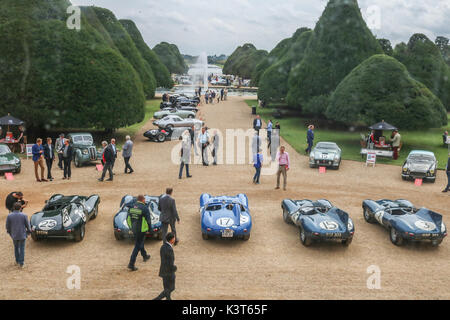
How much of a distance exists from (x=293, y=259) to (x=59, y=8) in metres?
26.3

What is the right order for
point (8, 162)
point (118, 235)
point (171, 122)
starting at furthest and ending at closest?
point (171, 122), point (8, 162), point (118, 235)

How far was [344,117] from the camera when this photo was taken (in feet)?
91.6

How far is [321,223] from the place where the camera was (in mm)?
11188

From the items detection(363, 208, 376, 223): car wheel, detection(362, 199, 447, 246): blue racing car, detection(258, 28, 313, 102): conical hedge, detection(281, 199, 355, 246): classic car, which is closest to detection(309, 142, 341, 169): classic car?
detection(363, 208, 376, 223): car wheel

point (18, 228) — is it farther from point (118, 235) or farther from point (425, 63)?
point (425, 63)

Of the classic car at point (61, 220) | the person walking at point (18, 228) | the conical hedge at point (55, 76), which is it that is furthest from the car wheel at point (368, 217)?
the conical hedge at point (55, 76)

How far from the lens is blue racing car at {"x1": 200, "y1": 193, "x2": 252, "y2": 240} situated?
441 inches

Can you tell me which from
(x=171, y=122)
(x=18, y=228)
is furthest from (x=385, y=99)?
(x=18, y=228)

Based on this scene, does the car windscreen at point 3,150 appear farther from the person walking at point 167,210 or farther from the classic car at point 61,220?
the person walking at point 167,210

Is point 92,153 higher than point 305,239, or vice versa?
point 92,153

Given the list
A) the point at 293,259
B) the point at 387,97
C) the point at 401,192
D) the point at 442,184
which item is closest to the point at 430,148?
the point at 387,97

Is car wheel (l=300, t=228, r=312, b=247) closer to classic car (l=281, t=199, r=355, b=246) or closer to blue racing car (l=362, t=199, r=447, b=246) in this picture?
classic car (l=281, t=199, r=355, b=246)

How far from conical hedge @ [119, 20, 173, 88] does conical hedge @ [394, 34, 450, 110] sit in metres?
31.0

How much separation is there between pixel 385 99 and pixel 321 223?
737 inches
